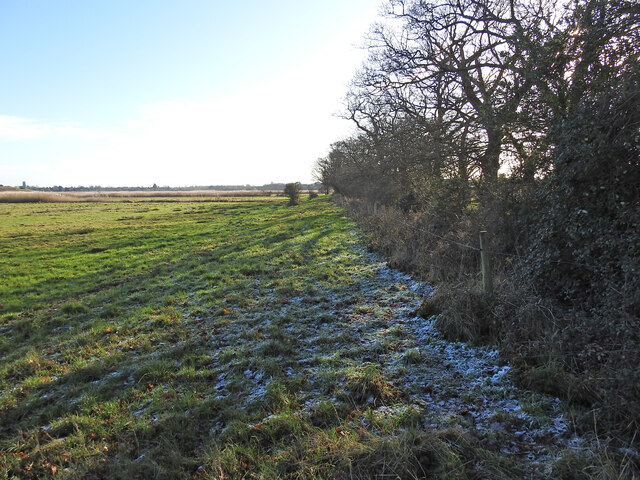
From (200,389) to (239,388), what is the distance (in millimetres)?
560

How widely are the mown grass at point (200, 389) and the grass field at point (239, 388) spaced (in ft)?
0.07

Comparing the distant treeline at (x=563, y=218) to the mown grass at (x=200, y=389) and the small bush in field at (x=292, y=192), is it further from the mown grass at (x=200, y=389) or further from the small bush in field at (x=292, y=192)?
the small bush in field at (x=292, y=192)

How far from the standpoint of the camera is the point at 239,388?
15.5ft

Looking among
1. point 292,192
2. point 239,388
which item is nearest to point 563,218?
point 239,388

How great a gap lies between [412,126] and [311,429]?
1132 cm

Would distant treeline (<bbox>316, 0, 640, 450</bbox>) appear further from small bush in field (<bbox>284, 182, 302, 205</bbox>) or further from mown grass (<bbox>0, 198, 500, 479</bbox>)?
small bush in field (<bbox>284, 182, 302, 205</bbox>)

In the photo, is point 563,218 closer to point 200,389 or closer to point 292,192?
point 200,389

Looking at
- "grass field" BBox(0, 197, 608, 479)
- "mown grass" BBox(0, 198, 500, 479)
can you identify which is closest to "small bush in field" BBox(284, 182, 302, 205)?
"mown grass" BBox(0, 198, 500, 479)

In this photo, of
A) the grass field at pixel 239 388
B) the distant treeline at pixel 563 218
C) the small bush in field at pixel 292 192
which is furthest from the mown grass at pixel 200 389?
the small bush in field at pixel 292 192

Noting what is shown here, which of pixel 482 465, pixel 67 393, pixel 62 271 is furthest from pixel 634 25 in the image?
pixel 62 271

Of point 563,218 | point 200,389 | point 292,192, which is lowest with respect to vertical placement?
point 200,389

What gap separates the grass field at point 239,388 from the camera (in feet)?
10.7

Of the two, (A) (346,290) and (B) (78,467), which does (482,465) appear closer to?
(B) (78,467)

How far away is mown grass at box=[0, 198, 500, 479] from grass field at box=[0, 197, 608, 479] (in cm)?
2
